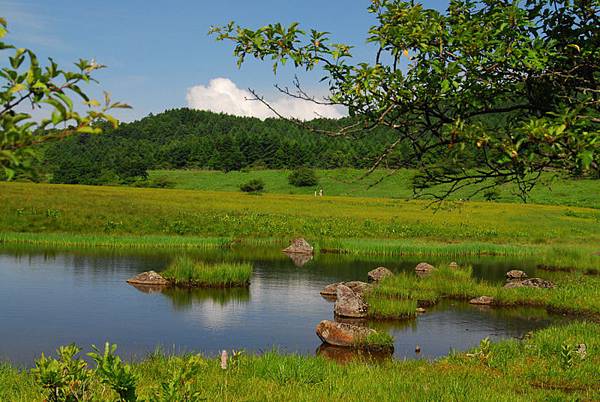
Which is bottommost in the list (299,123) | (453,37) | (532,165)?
(532,165)

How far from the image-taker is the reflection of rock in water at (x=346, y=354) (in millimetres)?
18538

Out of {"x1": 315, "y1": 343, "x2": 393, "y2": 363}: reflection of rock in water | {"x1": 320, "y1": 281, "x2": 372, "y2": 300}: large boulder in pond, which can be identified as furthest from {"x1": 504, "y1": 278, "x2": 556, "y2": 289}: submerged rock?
{"x1": 315, "y1": 343, "x2": 393, "y2": 363}: reflection of rock in water

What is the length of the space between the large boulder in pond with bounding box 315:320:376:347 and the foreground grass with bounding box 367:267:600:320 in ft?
15.9

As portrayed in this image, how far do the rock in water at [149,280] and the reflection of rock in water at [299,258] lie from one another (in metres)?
10.4

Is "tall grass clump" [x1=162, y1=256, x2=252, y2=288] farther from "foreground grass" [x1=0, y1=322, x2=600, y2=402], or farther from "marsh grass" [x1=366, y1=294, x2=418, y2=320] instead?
Answer: "foreground grass" [x1=0, y1=322, x2=600, y2=402]

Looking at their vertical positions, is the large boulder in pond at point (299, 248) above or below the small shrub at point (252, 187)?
below

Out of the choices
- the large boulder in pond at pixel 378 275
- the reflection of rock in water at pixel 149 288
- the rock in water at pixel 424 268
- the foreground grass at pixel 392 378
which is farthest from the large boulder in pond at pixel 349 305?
the rock in water at pixel 424 268

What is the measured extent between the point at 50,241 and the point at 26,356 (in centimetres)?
2810

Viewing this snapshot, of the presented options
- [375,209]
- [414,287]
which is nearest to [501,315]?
[414,287]

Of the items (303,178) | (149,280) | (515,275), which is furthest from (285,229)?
(303,178)

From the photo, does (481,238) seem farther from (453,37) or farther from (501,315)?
(453,37)

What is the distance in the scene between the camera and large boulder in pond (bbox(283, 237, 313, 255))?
44.9 m

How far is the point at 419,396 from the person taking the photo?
11.5 meters

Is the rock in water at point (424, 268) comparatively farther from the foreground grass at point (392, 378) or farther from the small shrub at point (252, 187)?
the small shrub at point (252, 187)
